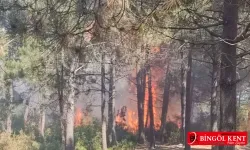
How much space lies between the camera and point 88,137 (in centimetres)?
2527

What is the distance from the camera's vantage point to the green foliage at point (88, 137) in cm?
2320

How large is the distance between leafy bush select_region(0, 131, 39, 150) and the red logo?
14.2 m

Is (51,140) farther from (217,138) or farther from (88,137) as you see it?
(217,138)

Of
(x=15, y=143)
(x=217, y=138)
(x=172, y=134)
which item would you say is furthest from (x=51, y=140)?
(x=217, y=138)

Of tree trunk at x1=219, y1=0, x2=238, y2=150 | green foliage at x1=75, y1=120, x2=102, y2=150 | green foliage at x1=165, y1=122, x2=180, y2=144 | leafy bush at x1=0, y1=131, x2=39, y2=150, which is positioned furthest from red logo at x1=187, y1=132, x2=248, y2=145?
green foliage at x1=165, y1=122, x2=180, y2=144

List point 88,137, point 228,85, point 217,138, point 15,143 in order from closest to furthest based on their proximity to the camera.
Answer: point 217,138 → point 228,85 → point 15,143 → point 88,137

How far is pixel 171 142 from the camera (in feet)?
88.1

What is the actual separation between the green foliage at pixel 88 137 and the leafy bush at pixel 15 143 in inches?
111

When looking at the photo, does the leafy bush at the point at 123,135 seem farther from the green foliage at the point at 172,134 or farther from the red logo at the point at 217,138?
the red logo at the point at 217,138

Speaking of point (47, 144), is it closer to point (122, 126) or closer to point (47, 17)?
point (122, 126)

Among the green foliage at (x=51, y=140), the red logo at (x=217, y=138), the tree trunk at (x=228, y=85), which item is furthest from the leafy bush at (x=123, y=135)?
the red logo at (x=217, y=138)

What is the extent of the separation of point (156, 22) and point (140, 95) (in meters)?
22.1

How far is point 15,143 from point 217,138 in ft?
49.6

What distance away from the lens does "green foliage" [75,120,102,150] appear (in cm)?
2320
